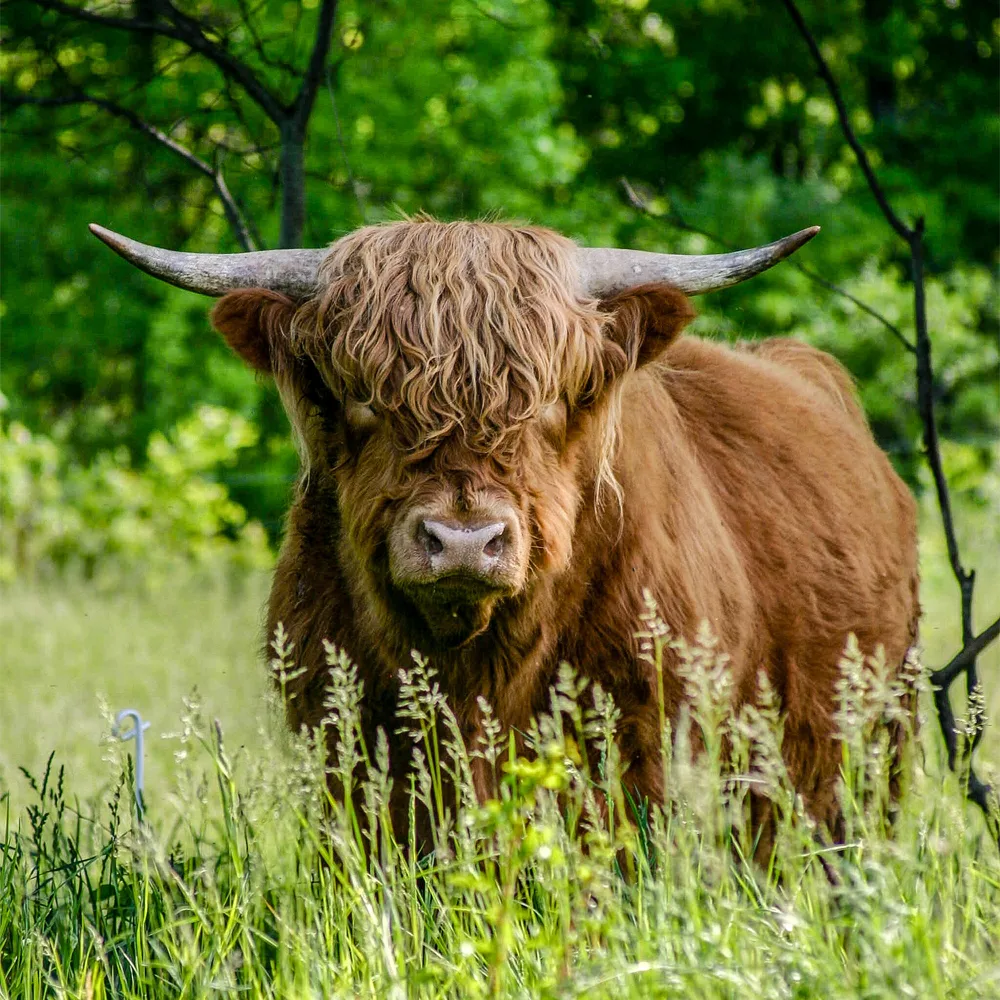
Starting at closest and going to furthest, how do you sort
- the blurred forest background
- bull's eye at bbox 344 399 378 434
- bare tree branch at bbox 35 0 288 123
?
1. bull's eye at bbox 344 399 378 434
2. bare tree branch at bbox 35 0 288 123
3. the blurred forest background

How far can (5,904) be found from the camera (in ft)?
10.4

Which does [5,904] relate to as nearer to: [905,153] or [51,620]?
[51,620]

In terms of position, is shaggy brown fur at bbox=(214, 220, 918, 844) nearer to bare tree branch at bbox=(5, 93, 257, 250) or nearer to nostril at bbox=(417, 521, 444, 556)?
nostril at bbox=(417, 521, 444, 556)

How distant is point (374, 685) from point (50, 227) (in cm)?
1387

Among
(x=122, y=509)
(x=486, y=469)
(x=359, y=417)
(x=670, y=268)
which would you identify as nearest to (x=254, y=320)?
(x=359, y=417)

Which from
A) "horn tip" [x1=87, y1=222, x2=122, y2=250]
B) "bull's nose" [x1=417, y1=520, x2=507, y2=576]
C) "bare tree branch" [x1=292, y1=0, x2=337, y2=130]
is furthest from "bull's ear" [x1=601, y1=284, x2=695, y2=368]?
"bare tree branch" [x1=292, y1=0, x2=337, y2=130]

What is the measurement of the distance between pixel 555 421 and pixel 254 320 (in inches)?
34.0

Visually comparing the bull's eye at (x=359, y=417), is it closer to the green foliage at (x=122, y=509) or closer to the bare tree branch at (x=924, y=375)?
the bare tree branch at (x=924, y=375)

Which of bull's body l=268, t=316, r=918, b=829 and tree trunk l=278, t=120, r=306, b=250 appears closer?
bull's body l=268, t=316, r=918, b=829

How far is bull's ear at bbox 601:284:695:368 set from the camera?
12.5 ft

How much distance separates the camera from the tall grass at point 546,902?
6.94 ft

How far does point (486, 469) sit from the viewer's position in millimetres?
3500

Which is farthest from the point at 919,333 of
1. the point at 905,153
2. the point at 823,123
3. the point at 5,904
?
the point at 823,123

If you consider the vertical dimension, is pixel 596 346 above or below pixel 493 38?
below
